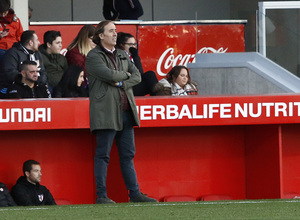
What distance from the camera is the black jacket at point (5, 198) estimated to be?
1047 centimetres

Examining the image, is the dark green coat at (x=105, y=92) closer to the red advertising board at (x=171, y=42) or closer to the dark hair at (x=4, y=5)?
the dark hair at (x=4, y=5)

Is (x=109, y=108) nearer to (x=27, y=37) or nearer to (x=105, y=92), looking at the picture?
(x=105, y=92)

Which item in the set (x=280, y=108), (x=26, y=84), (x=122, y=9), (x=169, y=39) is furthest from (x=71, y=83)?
(x=169, y=39)

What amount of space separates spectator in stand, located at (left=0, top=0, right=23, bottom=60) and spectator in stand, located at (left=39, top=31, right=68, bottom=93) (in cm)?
45

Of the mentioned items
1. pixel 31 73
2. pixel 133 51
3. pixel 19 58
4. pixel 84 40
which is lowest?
pixel 31 73

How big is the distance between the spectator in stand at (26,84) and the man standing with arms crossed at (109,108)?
55.9 inches

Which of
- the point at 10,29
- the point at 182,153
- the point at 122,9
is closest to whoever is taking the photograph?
the point at 182,153

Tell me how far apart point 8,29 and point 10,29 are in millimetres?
58

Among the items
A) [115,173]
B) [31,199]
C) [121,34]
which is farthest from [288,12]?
[31,199]

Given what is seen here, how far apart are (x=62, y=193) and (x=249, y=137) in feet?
7.76

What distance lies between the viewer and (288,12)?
44.8 ft

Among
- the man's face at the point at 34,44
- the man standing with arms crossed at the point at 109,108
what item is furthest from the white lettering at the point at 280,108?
the man's face at the point at 34,44

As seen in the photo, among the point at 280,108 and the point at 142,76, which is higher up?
the point at 142,76

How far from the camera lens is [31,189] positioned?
10773 mm
